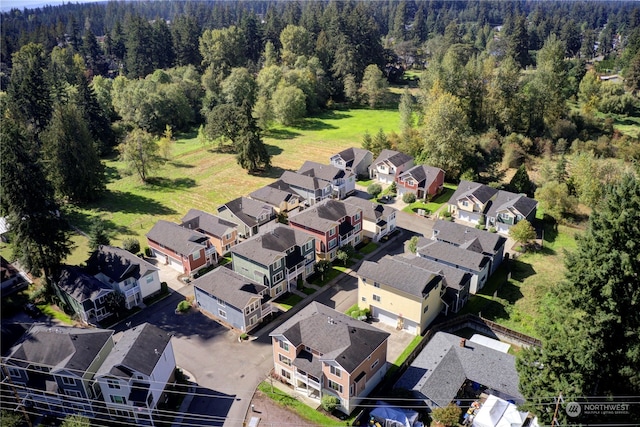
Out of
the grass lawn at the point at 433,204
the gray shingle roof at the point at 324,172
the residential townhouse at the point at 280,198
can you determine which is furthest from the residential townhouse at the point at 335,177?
the grass lawn at the point at 433,204

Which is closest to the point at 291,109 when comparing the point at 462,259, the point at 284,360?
the point at 462,259

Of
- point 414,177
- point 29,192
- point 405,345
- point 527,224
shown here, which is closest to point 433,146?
point 414,177

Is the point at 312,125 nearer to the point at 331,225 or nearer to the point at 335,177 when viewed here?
the point at 335,177

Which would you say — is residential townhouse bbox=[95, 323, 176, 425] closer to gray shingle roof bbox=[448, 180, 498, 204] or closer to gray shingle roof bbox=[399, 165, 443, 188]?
gray shingle roof bbox=[448, 180, 498, 204]

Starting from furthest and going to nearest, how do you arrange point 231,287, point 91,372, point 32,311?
point 32,311
point 231,287
point 91,372

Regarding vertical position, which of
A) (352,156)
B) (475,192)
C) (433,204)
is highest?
(352,156)

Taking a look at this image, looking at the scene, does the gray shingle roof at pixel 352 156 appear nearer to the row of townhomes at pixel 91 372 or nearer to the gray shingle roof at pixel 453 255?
the gray shingle roof at pixel 453 255

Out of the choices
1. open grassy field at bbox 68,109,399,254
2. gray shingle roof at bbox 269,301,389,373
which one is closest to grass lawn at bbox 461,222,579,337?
gray shingle roof at bbox 269,301,389,373

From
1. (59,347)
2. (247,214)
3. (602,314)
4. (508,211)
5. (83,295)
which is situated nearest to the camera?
(602,314)
